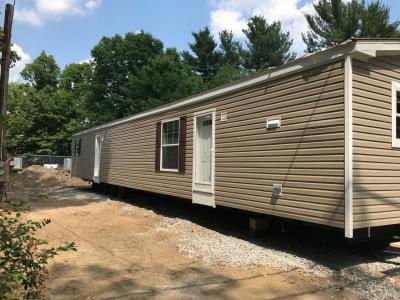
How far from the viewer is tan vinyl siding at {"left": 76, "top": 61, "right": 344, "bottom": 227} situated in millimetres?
Answer: 5395

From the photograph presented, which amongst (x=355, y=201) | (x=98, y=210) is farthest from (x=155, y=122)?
(x=355, y=201)

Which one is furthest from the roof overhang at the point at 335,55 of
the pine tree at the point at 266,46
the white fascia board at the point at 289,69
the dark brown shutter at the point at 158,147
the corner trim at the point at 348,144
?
the pine tree at the point at 266,46

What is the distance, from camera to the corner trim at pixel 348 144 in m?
5.07

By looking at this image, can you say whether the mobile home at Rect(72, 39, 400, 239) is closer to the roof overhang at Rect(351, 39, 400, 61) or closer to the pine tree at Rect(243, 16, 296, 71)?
the roof overhang at Rect(351, 39, 400, 61)

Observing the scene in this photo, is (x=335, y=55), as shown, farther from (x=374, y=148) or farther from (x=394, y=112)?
(x=374, y=148)

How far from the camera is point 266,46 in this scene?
99.1 feet

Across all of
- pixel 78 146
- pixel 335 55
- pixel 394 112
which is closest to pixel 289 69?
pixel 335 55

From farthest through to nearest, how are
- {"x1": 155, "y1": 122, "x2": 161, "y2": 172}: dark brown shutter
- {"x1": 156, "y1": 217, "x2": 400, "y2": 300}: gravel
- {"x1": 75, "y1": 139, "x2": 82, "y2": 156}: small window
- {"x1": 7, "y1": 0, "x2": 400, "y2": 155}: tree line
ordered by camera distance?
{"x1": 7, "y1": 0, "x2": 400, "y2": 155}: tree line < {"x1": 75, "y1": 139, "x2": 82, "y2": 156}: small window < {"x1": 155, "y1": 122, "x2": 161, "y2": 172}: dark brown shutter < {"x1": 156, "y1": 217, "x2": 400, "y2": 300}: gravel

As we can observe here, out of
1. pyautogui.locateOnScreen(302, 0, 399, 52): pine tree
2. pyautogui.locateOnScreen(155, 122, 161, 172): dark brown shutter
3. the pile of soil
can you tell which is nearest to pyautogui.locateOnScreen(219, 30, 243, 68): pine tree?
pyautogui.locateOnScreen(302, 0, 399, 52): pine tree

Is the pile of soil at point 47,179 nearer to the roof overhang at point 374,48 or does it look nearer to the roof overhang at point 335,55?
the roof overhang at point 335,55

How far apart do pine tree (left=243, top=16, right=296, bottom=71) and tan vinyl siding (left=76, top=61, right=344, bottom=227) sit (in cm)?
2225

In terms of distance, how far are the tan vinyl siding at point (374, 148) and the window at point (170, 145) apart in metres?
5.03

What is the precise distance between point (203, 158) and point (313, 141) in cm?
338

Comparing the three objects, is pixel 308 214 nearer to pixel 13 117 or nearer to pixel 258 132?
pixel 258 132
